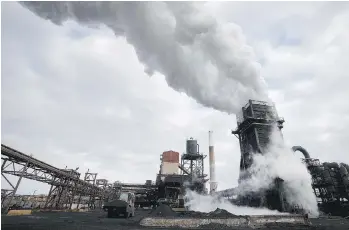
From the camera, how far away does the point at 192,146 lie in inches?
2704

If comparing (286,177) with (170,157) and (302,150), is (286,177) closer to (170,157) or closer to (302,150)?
(302,150)

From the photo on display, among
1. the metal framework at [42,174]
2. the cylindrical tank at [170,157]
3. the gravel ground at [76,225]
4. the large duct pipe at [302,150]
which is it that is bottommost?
the gravel ground at [76,225]

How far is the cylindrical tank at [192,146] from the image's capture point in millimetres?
67887

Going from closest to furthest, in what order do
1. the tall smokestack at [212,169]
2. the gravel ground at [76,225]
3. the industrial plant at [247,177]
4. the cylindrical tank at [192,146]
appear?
the gravel ground at [76,225], the industrial plant at [247,177], the tall smokestack at [212,169], the cylindrical tank at [192,146]

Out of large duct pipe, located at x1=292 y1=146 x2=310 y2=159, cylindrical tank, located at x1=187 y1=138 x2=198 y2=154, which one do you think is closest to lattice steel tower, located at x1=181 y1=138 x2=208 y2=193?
cylindrical tank, located at x1=187 y1=138 x2=198 y2=154

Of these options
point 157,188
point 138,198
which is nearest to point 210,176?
point 157,188

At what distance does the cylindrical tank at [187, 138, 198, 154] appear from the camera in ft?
223

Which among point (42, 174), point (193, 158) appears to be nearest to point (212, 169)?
point (193, 158)

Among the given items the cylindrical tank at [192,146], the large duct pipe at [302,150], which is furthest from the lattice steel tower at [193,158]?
the large duct pipe at [302,150]

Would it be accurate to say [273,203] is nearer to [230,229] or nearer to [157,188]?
[230,229]

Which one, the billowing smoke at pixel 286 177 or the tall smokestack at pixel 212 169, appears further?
the tall smokestack at pixel 212 169

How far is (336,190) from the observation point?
3616 cm

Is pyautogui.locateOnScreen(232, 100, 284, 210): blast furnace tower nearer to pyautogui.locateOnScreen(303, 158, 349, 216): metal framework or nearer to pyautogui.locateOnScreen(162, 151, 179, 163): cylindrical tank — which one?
pyautogui.locateOnScreen(303, 158, 349, 216): metal framework

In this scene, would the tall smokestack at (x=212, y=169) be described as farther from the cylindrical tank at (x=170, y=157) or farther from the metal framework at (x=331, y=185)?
the metal framework at (x=331, y=185)
